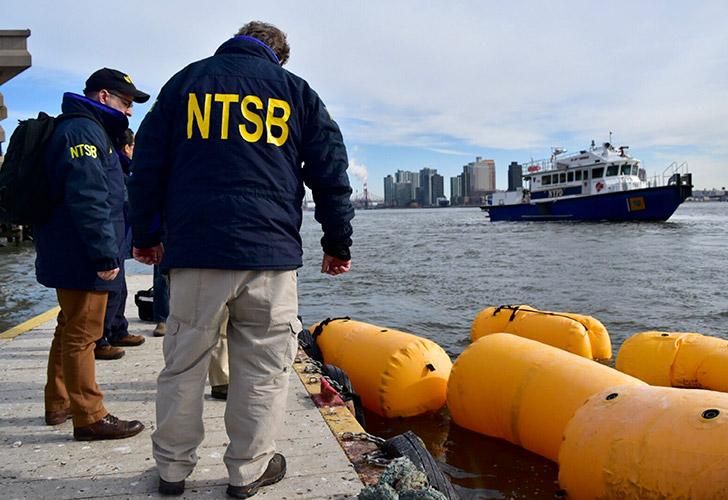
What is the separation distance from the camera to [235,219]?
235cm

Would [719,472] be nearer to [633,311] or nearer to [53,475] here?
[53,475]

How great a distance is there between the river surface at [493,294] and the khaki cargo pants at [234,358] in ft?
7.65

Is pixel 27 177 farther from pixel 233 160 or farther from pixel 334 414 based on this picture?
pixel 334 414

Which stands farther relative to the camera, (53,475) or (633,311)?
(633,311)

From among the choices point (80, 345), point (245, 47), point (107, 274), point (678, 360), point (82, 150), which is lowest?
point (678, 360)

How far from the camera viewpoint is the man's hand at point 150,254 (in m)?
2.65

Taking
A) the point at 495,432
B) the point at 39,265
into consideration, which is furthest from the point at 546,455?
the point at 39,265

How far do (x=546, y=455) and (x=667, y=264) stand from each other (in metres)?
16.2

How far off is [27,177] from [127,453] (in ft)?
4.91

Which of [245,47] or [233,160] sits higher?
[245,47]

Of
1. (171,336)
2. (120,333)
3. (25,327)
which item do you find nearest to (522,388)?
(171,336)

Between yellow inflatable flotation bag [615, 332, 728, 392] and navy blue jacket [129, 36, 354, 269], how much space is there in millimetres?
4520

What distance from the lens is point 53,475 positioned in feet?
9.41

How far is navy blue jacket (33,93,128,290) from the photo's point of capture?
117 inches
